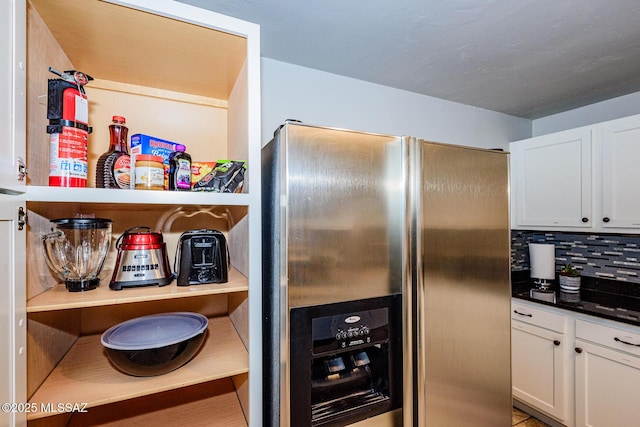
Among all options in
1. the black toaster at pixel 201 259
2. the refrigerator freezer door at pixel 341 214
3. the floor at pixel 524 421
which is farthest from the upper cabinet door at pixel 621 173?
the black toaster at pixel 201 259

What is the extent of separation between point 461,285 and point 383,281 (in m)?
0.39

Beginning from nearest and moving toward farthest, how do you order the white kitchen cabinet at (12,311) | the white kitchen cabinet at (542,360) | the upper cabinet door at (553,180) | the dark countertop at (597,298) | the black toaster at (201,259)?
Answer: 1. the white kitchen cabinet at (12,311)
2. the black toaster at (201,259)
3. the dark countertop at (597,298)
4. the white kitchen cabinet at (542,360)
5. the upper cabinet door at (553,180)

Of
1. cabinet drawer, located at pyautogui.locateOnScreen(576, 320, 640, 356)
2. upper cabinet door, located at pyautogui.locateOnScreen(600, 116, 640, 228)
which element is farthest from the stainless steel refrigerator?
upper cabinet door, located at pyautogui.locateOnScreen(600, 116, 640, 228)

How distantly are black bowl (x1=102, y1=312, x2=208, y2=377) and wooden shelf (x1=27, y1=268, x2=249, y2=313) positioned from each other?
0.48 ft

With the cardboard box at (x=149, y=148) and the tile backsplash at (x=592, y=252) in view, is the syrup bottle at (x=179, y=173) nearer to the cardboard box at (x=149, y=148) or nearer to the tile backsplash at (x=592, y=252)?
the cardboard box at (x=149, y=148)

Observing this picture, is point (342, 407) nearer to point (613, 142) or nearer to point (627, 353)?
point (627, 353)

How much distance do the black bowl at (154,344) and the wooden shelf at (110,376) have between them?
0.12 ft

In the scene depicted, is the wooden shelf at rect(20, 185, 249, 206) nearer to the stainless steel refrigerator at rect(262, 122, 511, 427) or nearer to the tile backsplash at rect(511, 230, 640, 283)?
the stainless steel refrigerator at rect(262, 122, 511, 427)

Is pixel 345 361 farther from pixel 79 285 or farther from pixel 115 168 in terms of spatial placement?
pixel 115 168

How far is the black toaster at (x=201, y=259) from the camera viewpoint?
1.01 metres

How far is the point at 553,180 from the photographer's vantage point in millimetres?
2209

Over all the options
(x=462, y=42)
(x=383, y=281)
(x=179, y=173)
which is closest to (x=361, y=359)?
(x=383, y=281)

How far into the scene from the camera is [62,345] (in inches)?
40.4

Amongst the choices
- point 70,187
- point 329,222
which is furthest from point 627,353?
point 70,187
